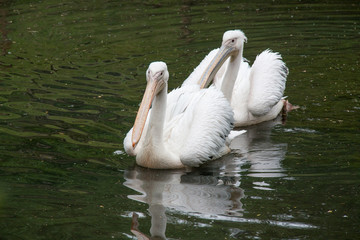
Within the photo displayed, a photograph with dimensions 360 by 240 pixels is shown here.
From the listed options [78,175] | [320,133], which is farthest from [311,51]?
[78,175]

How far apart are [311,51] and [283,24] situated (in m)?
1.78

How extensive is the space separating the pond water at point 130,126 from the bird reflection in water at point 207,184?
0.05ft

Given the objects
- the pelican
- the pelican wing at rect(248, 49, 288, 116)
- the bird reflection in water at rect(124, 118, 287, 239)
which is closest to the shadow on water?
the bird reflection in water at rect(124, 118, 287, 239)

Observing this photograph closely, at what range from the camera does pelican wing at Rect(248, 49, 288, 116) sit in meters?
7.52

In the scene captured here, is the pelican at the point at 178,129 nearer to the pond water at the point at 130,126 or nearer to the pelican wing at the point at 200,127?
the pelican wing at the point at 200,127

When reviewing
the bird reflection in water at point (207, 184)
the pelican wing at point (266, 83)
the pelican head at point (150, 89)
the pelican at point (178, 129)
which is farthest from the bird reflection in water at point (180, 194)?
the pelican wing at point (266, 83)

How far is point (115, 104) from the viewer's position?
317 inches

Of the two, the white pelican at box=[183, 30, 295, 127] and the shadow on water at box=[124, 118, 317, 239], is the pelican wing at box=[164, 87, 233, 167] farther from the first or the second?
the white pelican at box=[183, 30, 295, 127]

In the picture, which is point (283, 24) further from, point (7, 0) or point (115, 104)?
point (7, 0)

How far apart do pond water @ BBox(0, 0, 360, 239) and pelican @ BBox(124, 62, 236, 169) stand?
158 mm

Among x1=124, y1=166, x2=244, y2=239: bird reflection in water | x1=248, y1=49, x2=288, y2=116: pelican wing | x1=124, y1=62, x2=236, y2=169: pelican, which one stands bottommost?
x1=124, y1=166, x2=244, y2=239: bird reflection in water

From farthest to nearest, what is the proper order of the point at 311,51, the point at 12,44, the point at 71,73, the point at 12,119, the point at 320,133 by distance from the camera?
the point at 12,44 → the point at 311,51 → the point at 71,73 → the point at 12,119 → the point at 320,133

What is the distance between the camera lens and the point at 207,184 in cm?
597

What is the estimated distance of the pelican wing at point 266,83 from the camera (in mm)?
7516
